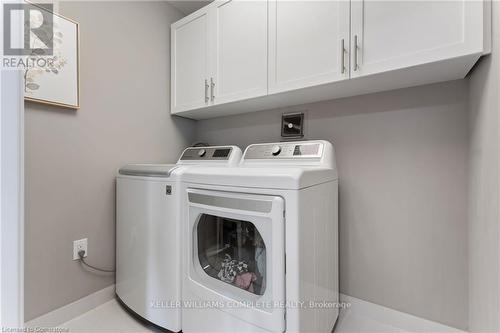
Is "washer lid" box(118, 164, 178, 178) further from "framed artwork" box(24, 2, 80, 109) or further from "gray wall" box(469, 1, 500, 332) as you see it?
"gray wall" box(469, 1, 500, 332)

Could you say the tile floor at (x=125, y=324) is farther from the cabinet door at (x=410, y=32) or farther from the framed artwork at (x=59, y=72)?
the cabinet door at (x=410, y=32)

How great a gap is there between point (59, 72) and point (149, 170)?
0.80 metres

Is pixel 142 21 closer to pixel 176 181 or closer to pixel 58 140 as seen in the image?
pixel 58 140

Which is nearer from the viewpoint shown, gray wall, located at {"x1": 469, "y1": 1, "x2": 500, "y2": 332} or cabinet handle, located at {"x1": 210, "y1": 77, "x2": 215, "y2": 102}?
gray wall, located at {"x1": 469, "y1": 1, "x2": 500, "y2": 332}

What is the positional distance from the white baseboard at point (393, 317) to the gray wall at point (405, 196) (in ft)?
0.12

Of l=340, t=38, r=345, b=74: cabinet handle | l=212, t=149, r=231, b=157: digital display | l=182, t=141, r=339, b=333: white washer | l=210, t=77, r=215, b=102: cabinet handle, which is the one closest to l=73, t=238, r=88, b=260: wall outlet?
l=182, t=141, r=339, b=333: white washer

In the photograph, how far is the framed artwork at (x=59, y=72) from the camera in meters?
1.40

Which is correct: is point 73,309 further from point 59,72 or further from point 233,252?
point 59,72

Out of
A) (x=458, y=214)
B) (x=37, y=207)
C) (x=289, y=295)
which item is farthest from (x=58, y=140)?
(x=458, y=214)

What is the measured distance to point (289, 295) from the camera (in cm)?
104

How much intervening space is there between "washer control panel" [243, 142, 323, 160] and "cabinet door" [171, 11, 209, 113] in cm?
55

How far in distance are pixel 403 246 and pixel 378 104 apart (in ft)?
2.86

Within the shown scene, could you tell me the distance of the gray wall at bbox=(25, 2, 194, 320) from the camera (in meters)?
1.44

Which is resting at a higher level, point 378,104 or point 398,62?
point 398,62
